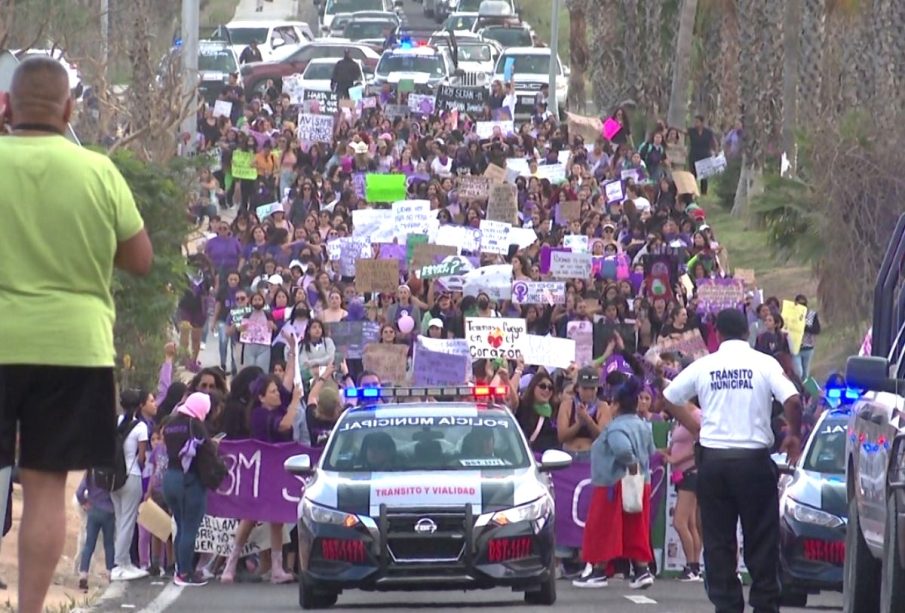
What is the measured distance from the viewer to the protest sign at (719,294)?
82.2 feet

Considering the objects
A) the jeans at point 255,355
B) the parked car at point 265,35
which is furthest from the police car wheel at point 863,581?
the parked car at point 265,35

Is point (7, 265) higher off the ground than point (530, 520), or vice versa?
point (7, 265)

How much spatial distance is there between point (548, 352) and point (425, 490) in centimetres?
808

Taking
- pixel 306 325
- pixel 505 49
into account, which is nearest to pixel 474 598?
pixel 306 325

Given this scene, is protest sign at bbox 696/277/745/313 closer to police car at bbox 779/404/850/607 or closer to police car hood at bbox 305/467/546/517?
police car at bbox 779/404/850/607

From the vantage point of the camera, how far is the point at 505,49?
59750mm

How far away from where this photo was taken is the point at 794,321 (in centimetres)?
2450

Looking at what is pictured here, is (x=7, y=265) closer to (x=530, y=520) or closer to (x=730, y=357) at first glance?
(x=730, y=357)

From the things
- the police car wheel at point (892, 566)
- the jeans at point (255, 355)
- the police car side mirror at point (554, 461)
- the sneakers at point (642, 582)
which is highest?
the police car wheel at point (892, 566)

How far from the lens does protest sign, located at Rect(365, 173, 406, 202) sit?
31672 mm

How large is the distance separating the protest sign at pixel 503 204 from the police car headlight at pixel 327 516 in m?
16.2

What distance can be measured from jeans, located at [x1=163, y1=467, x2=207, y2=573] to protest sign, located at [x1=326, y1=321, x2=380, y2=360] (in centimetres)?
649

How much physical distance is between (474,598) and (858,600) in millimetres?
5965

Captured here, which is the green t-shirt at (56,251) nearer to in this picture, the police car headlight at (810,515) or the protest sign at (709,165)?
the police car headlight at (810,515)
